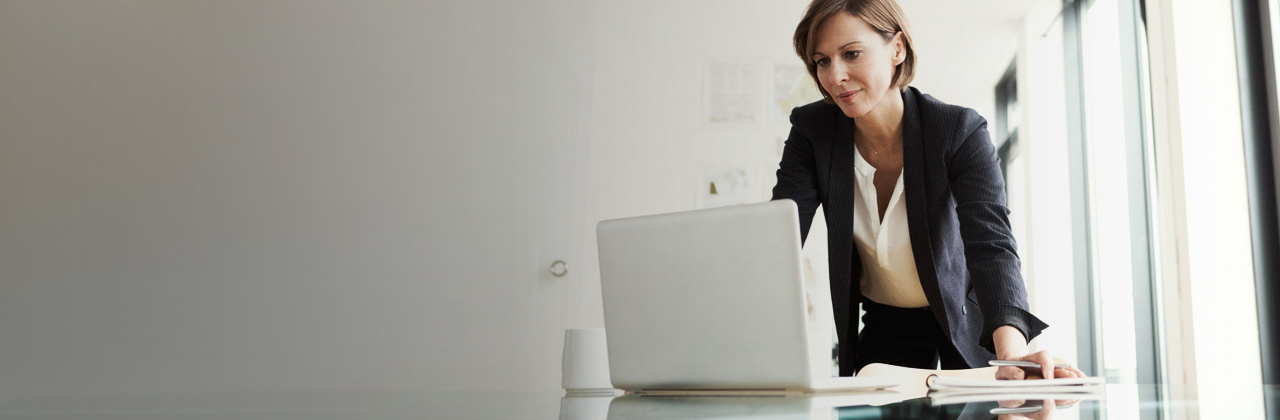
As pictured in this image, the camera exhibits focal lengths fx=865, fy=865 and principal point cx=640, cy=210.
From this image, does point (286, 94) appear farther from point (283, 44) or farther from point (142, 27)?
point (142, 27)

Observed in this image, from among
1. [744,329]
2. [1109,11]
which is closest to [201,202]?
[744,329]

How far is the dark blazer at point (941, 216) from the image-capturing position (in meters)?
1.36

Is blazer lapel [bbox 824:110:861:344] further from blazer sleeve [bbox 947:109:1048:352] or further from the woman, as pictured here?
blazer sleeve [bbox 947:109:1048:352]

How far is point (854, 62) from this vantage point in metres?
1.49

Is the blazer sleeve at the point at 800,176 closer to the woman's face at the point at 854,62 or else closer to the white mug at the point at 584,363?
the woman's face at the point at 854,62

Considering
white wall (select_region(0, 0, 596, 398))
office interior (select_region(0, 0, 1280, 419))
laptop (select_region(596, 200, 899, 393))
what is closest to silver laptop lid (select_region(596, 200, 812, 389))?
laptop (select_region(596, 200, 899, 393))

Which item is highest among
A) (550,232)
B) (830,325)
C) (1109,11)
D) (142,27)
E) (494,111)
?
(1109,11)

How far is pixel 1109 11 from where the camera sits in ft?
10.2

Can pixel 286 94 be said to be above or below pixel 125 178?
above

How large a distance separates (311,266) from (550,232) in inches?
27.8

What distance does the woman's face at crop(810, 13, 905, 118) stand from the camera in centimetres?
148

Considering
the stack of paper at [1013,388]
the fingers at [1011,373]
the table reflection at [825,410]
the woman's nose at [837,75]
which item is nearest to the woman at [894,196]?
the woman's nose at [837,75]

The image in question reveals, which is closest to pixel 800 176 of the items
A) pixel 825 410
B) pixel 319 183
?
pixel 825 410

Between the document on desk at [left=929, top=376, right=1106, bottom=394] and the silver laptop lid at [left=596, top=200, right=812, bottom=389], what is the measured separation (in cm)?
15
